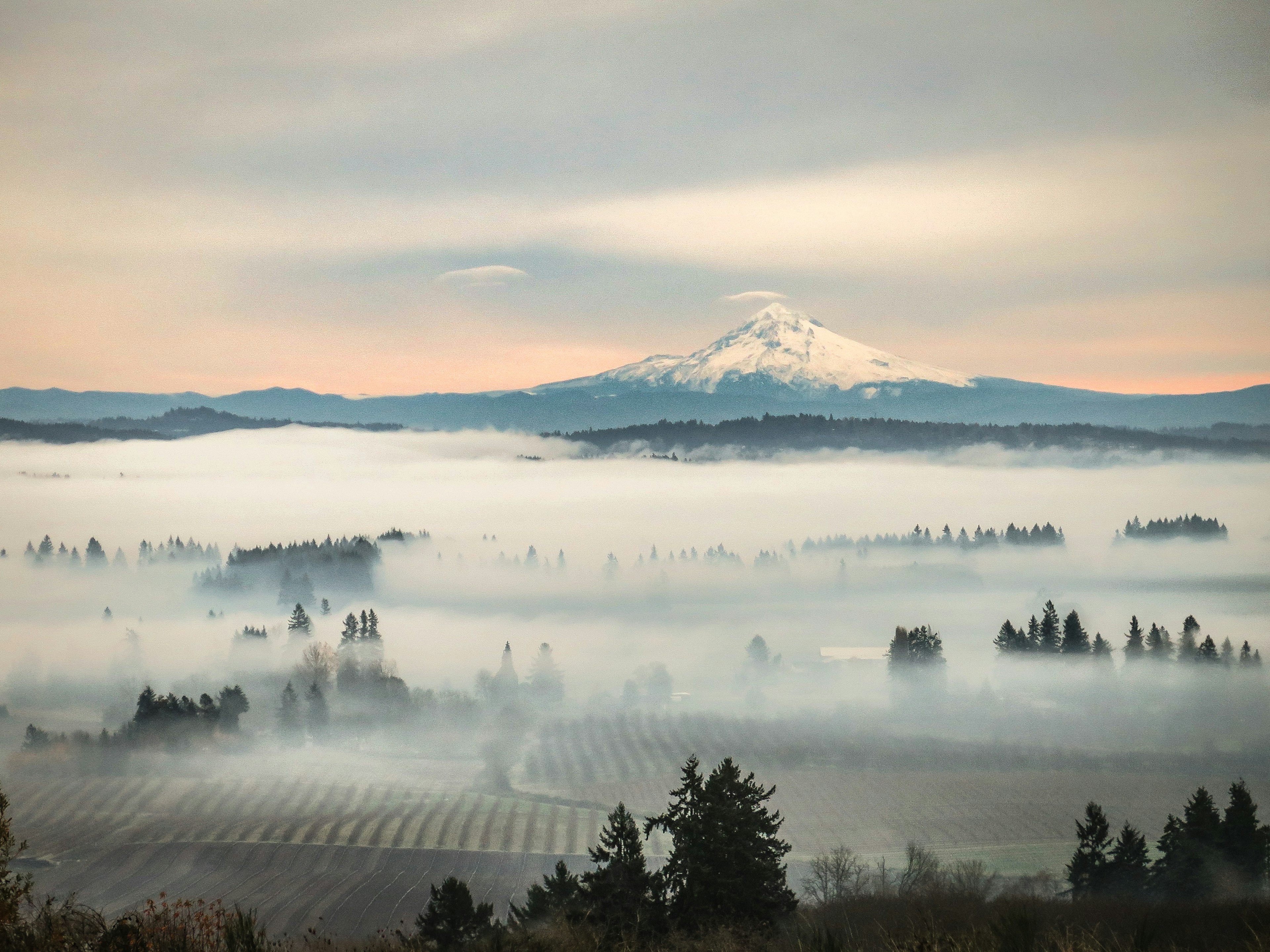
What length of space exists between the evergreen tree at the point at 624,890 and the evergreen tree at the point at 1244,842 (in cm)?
5290

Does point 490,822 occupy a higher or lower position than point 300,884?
lower

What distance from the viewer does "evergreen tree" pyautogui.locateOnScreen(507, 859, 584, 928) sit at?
47.3 metres

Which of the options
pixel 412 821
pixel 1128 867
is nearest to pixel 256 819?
pixel 412 821

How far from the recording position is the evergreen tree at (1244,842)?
7200 centimetres

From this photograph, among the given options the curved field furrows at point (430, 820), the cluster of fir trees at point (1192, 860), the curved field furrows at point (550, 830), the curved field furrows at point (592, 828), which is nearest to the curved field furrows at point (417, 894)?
the curved field furrows at point (430, 820)

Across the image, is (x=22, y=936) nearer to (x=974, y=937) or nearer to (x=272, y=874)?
(x=974, y=937)

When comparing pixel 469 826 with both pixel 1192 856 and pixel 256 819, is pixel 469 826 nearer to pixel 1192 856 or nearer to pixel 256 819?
pixel 256 819

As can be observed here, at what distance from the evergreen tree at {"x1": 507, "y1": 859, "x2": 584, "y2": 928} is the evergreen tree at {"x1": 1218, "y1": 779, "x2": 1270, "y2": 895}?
176 feet

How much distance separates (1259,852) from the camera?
72.3 m

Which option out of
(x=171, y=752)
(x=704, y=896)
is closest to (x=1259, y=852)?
(x=704, y=896)

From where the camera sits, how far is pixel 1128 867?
78.8 meters

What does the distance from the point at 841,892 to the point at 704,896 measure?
47969 millimetres

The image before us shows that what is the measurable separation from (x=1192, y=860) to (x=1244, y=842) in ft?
13.9

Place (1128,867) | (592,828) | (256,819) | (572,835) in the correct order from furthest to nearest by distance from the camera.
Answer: (256,819) < (592,828) < (572,835) < (1128,867)
